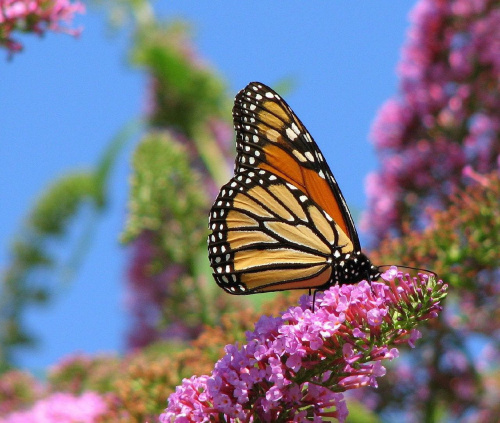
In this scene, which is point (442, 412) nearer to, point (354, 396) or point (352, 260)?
point (354, 396)

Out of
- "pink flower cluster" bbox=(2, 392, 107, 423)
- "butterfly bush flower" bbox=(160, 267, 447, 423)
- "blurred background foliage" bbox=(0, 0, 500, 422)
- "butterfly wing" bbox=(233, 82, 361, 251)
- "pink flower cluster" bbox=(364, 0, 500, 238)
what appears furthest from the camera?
"pink flower cluster" bbox=(364, 0, 500, 238)

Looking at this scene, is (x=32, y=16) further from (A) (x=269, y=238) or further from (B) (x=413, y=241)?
(B) (x=413, y=241)

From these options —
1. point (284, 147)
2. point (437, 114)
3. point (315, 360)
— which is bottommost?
point (315, 360)

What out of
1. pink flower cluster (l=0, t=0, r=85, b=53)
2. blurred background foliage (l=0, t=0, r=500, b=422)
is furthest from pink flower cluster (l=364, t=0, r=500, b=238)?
pink flower cluster (l=0, t=0, r=85, b=53)

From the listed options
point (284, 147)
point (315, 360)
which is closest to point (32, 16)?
point (284, 147)

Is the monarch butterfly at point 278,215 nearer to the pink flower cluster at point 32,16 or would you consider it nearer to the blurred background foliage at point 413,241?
the blurred background foliage at point 413,241

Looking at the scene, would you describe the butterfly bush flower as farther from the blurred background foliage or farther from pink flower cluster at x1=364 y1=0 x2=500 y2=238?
pink flower cluster at x1=364 y1=0 x2=500 y2=238

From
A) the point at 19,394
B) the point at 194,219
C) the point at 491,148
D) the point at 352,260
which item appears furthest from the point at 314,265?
the point at 19,394
